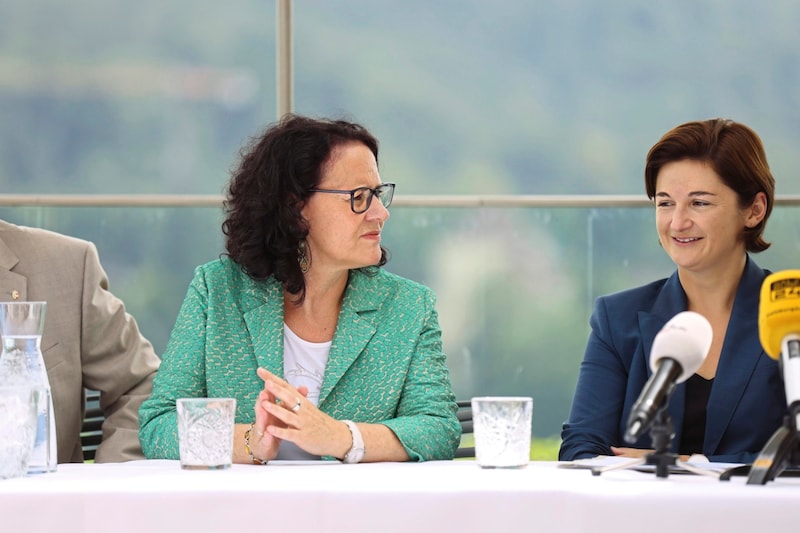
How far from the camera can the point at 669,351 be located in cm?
136

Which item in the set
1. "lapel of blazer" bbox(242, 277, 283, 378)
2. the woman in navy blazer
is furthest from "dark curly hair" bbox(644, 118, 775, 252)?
"lapel of blazer" bbox(242, 277, 283, 378)

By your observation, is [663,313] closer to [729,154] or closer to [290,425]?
[729,154]

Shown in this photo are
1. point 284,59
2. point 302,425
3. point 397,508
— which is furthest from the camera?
point 284,59

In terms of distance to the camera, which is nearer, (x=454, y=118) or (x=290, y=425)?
(x=290, y=425)

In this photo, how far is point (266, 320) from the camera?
2250 millimetres

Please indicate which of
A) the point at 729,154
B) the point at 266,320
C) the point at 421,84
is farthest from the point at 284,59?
the point at 729,154

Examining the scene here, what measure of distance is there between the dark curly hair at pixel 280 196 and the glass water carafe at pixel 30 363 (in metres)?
0.80

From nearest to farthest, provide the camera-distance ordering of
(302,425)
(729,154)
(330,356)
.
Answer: (302,425) < (330,356) < (729,154)

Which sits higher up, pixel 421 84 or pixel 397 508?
pixel 421 84

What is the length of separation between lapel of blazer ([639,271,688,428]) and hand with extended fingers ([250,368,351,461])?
2.86ft

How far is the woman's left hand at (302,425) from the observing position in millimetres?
1750

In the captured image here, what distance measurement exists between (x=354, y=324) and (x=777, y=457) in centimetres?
109

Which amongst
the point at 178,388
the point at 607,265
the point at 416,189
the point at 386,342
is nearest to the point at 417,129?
the point at 416,189

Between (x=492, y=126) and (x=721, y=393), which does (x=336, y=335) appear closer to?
(x=721, y=393)
